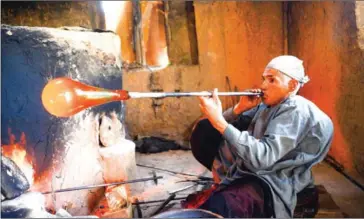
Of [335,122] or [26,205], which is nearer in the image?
[26,205]

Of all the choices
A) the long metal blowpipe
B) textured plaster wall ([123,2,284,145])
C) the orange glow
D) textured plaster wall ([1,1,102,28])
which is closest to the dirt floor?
textured plaster wall ([123,2,284,145])

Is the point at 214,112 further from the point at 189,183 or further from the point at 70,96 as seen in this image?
the point at 189,183

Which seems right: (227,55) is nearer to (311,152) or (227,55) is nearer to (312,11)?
(312,11)

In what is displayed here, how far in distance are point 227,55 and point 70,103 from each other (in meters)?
4.57

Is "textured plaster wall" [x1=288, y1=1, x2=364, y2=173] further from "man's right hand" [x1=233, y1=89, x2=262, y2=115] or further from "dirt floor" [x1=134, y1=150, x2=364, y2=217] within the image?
"man's right hand" [x1=233, y1=89, x2=262, y2=115]

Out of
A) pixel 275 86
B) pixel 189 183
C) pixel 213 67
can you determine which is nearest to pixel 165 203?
pixel 189 183

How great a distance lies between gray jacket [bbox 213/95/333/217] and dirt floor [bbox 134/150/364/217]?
2.04 feet

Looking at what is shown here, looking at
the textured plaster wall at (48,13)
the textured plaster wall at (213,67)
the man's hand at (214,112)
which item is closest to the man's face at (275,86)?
the man's hand at (214,112)

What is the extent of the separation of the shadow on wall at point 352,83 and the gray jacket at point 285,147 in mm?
1722

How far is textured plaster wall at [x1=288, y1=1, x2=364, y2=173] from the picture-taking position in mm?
4176

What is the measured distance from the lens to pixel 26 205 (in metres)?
2.22

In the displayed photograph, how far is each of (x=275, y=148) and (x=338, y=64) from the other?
8.78 ft

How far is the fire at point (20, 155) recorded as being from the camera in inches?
110

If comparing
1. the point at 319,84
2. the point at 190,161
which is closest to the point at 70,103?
the point at 190,161
